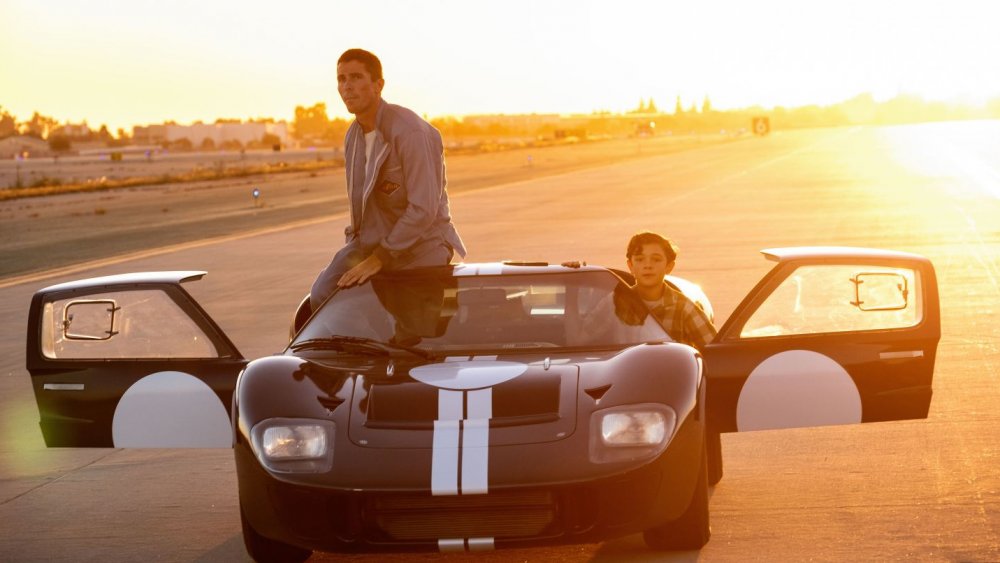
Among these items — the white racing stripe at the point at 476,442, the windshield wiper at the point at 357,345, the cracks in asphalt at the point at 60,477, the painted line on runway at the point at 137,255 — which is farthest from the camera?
the painted line on runway at the point at 137,255

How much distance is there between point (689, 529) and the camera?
535 centimetres

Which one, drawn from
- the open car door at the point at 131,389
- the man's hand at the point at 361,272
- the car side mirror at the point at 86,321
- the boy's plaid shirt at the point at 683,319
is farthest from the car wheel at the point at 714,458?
the car side mirror at the point at 86,321

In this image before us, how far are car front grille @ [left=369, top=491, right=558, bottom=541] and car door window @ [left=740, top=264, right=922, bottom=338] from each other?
555 cm

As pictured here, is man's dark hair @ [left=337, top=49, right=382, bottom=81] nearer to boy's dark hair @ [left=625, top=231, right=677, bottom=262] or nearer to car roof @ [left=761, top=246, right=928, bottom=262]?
boy's dark hair @ [left=625, top=231, right=677, bottom=262]

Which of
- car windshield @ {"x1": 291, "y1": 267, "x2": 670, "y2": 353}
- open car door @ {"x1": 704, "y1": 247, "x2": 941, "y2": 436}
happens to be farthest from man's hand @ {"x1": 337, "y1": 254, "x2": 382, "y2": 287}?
open car door @ {"x1": 704, "y1": 247, "x2": 941, "y2": 436}

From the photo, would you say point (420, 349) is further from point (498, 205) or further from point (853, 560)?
point (498, 205)

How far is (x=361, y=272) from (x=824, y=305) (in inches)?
320

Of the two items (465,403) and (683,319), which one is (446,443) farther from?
(683,319)

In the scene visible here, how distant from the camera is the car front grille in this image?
15.5ft

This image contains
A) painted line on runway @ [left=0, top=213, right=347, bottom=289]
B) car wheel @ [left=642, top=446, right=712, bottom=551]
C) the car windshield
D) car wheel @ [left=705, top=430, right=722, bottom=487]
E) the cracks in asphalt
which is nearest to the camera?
car wheel @ [left=642, top=446, right=712, bottom=551]

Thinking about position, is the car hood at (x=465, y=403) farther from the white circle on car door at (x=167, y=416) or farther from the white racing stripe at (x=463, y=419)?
the white circle on car door at (x=167, y=416)

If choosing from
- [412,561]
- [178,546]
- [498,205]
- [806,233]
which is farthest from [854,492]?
[498,205]

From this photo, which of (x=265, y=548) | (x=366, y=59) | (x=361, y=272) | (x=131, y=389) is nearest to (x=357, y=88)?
(x=366, y=59)

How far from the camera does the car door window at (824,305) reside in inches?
444
